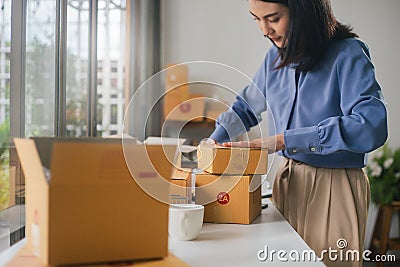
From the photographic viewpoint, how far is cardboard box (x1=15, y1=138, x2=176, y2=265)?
29.5 inches

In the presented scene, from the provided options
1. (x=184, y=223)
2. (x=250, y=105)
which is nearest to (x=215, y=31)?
(x=250, y=105)

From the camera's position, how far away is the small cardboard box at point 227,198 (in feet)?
4.29

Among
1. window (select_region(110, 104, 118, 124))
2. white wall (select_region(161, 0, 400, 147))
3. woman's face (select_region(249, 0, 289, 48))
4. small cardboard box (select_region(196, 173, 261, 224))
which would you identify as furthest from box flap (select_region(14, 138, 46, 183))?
white wall (select_region(161, 0, 400, 147))

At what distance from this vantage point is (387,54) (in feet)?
13.4

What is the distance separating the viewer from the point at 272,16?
1584 millimetres

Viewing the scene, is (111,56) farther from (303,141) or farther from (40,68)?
(303,141)

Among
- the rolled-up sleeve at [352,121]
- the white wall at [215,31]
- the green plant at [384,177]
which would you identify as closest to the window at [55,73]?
the rolled-up sleeve at [352,121]

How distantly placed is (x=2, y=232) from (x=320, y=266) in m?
0.81

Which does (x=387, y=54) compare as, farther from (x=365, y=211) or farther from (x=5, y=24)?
(x=5, y=24)

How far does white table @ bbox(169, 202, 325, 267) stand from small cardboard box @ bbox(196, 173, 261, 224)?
0.03m

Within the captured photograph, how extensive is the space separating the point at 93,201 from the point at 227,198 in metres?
0.60

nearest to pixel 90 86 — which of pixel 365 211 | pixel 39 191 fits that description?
pixel 365 211

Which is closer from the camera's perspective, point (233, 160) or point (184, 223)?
point (184, 223)

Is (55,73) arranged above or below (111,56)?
below
